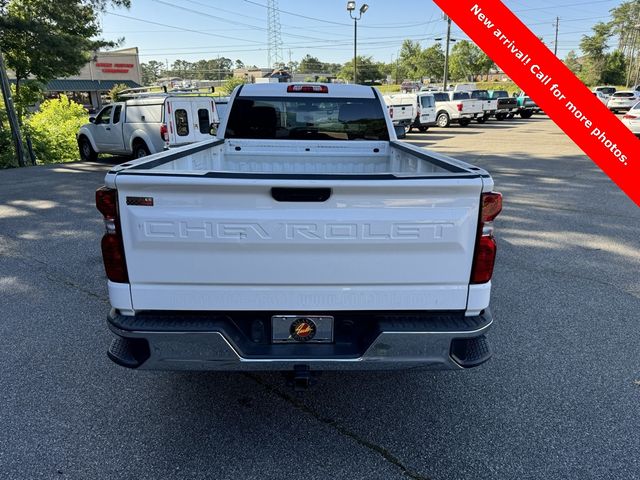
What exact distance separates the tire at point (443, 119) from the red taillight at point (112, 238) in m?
27.9

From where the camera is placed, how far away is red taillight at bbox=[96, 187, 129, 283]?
90.2 inches

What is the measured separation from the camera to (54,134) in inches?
944

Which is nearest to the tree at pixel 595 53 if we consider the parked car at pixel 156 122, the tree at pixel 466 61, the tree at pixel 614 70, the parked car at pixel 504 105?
the tree at pixel 614 70

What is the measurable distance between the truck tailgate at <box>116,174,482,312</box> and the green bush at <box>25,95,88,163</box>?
2122 centimetres

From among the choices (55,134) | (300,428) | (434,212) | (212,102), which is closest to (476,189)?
(434,212)

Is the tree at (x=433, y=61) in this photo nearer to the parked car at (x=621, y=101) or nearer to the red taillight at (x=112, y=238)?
the parked car at (x=621, y=101)

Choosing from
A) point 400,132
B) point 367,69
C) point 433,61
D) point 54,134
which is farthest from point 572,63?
point 400,132

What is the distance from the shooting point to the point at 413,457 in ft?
8.56

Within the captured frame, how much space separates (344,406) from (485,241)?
1.48m

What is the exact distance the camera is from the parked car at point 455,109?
27469mm

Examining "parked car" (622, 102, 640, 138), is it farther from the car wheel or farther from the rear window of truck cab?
the car wheel

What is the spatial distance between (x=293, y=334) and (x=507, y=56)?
37.2 ft

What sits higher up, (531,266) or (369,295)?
(369,295)

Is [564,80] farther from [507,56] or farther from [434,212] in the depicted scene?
[434,212]
